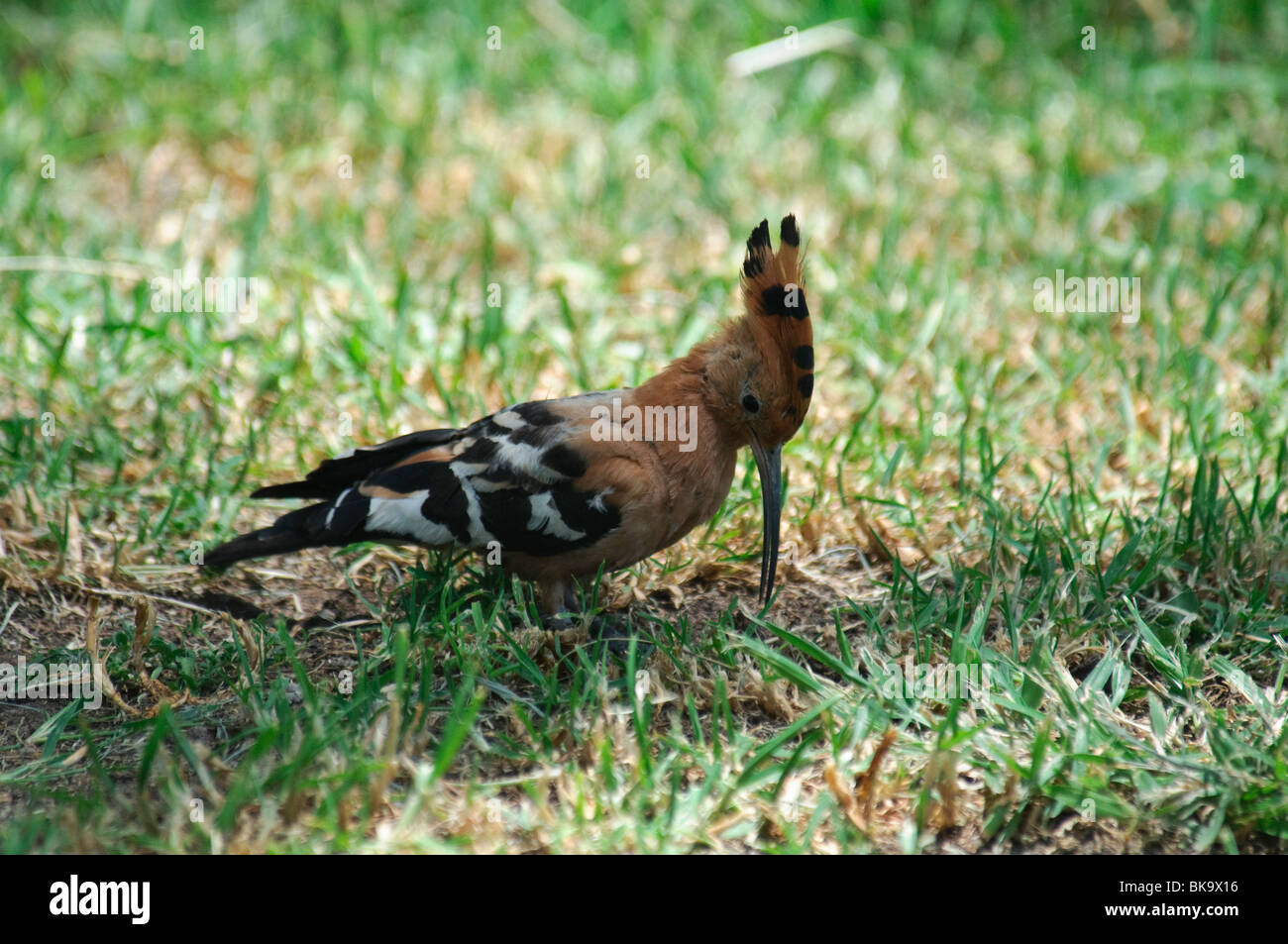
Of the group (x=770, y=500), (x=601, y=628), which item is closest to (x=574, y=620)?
(x=601, y=628)

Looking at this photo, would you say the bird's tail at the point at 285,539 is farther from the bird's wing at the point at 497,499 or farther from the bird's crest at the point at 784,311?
the bird's crest at the point at 784,311

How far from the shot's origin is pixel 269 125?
6.36 m

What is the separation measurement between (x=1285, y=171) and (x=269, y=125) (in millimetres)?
4621

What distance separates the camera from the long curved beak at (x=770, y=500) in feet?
12.3

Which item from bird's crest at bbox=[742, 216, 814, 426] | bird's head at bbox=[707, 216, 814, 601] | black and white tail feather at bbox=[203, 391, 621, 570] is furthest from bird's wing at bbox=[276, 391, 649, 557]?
bird's crest at bbox=[742, 216, 814, 426]

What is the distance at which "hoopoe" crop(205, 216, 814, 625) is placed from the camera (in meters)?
3.56

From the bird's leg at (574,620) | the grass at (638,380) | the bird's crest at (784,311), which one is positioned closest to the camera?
the grass at (638,380)

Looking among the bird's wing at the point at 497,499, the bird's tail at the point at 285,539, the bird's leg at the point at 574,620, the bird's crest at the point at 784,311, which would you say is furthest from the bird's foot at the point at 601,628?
the bird's crest at the point at 784,311

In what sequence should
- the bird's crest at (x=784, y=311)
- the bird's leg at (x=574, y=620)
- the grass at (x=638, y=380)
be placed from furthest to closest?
the bird's leg at (x=574, y=620)
the bird's crest at (x=784, y=311)
the grass at (x=638, y=380)

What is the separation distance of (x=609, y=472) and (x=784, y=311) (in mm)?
618

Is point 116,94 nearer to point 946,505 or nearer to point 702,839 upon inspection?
point 946,505

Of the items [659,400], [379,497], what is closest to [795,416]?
[659,400]

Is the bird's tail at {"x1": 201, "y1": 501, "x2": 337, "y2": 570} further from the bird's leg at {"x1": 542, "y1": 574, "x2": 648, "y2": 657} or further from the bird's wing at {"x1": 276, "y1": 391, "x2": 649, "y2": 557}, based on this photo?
Answer: the bird's leg at {"x1": 542, "y1": 574, "x2": 648, "y2": 657}

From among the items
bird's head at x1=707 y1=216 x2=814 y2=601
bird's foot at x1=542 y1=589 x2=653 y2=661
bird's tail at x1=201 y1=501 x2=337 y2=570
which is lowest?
bird's foot at x1=542 y1=589 x2=653 y2=661
